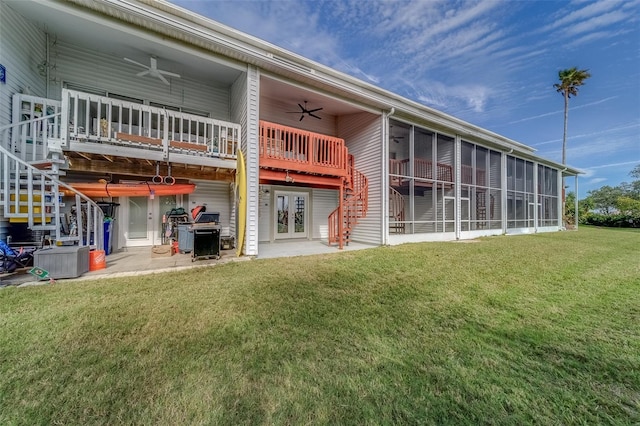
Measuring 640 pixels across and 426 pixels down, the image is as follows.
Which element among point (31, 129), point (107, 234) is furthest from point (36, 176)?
point (107, 234)

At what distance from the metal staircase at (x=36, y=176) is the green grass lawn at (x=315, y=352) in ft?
4.71

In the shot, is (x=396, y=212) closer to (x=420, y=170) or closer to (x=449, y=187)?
(x=420, y=170)

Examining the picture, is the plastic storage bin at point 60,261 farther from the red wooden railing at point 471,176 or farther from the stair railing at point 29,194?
the red wooden railing at point 471,176

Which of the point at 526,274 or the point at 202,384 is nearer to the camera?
the point at 202,384

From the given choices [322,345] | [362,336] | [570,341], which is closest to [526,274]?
[570,341]

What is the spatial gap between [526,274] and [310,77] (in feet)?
23.2

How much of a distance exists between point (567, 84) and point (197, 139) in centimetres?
3403

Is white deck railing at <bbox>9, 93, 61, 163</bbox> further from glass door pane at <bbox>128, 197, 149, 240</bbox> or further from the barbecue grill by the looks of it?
the barbecue grill

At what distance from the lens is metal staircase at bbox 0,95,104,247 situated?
4.07 m

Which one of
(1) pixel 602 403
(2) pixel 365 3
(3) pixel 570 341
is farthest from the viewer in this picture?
(2) pixel 365 3

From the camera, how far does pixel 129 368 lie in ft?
6.43

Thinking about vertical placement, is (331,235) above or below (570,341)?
above

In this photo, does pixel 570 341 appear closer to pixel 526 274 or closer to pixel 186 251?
pixel 526 274

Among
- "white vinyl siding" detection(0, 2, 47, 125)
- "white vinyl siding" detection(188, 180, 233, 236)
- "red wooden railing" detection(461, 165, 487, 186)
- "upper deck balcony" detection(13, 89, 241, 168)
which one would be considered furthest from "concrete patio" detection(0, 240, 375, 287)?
"red wooden railing" detection(461, 165, 487, 186)
